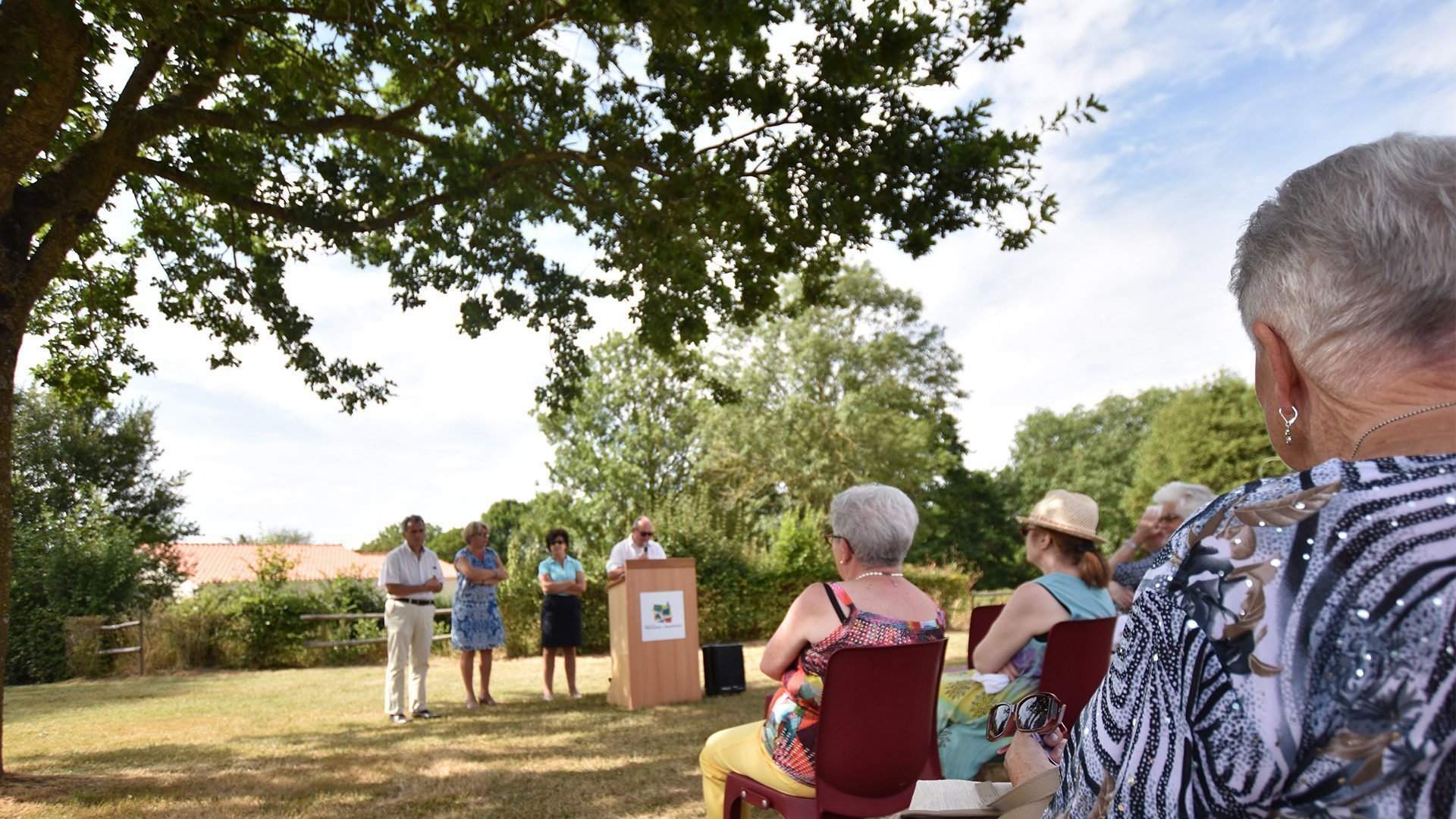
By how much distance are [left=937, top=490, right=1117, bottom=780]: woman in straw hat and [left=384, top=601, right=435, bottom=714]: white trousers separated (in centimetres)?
652

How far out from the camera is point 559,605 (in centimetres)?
1059

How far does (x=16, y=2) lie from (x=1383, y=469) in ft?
23.8

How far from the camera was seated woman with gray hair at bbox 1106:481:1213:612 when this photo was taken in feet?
19.7

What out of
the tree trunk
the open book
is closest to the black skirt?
the tree trunk

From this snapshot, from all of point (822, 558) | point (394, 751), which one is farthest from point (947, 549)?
point (394, 751)

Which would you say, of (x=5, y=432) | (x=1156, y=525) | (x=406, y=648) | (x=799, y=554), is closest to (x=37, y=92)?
(x=5, y=432)

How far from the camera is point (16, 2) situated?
5535 millimetres

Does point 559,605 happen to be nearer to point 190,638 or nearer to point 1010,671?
point 1010,671

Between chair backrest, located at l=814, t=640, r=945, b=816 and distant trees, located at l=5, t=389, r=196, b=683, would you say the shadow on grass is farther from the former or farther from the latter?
distant trees, located at l=5, t=389, r=196, b=683

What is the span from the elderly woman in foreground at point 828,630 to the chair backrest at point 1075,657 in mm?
472

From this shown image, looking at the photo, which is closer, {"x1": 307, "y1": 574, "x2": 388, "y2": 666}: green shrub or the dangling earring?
the dangling earring

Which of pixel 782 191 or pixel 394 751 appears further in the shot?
pixel 782 191

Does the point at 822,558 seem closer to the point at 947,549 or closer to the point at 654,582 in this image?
the point at 654,582

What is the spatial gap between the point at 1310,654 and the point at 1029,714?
0.99 metres
